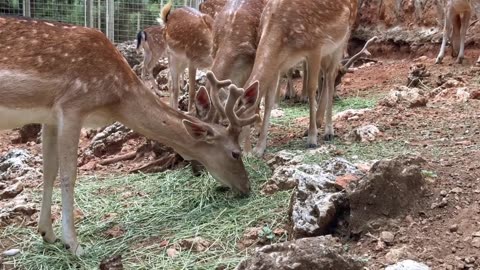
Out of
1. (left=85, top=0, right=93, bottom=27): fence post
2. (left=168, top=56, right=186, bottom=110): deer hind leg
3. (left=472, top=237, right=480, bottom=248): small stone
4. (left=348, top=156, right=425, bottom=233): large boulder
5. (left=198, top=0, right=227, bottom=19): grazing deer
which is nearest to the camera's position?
(left=472, top=237, right=480, bottom=248): small stone

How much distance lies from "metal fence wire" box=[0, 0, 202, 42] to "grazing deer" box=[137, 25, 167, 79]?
197 cm

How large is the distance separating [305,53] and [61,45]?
8.70 ft

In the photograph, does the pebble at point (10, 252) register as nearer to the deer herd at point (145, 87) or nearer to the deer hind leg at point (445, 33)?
the deer herd at point (145, 87)

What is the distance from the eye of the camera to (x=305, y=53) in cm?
638

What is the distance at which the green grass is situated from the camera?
4.03 meters

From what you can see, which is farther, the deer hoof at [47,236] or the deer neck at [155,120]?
the deer neck at [155,120]

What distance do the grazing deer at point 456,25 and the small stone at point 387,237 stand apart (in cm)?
850

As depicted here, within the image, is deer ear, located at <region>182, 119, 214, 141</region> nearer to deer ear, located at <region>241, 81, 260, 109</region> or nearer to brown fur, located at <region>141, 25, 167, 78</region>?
deer ear, located at <region>241, 81, 260, 109</region>

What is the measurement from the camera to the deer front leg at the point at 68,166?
14.3ft

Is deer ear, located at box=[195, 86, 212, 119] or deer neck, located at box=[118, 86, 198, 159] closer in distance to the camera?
deer neck, located at box=[118, 86, 198, 159]

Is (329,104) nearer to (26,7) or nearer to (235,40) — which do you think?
(235,40)

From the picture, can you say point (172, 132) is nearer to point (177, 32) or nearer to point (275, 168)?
point (275, 168)

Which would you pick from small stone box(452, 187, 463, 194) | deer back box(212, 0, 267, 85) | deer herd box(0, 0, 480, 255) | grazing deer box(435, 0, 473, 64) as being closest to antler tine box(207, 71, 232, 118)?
deer herd box(0, 0, 480, 255)

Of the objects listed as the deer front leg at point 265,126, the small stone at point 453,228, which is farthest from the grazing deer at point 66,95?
the small stone at point 453,228
